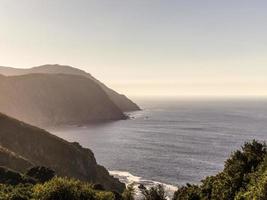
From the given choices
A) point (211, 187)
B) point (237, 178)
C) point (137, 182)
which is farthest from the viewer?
point (137, 182)

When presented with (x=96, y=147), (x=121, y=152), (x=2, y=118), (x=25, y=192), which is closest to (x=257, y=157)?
(x=25, y=192)

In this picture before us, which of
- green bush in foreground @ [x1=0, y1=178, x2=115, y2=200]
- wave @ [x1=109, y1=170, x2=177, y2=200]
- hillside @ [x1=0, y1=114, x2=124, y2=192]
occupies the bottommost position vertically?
wave @ [x1=109, y1=170, x2=177, y2=200]

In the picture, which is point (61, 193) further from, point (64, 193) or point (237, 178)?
point (237, 178)

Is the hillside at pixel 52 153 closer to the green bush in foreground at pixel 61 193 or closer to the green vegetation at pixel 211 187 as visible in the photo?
the green vegetation at pixel 211 187

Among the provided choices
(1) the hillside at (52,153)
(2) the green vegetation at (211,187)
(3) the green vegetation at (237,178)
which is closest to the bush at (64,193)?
(2) the green vegetation at (211,187)

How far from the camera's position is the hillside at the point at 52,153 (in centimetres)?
11203

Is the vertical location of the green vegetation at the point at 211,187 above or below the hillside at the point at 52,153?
above

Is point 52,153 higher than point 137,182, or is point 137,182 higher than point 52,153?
point 52,153

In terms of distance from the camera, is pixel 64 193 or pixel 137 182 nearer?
pixel 64 193

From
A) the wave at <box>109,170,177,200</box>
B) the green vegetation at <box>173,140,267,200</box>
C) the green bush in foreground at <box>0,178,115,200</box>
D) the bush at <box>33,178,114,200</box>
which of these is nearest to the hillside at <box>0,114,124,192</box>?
the wave at <box>109,170,177,200</box>

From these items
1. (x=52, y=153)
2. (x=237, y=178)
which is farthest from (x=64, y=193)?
(x=52, y=153)

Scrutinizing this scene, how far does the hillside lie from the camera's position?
112031 mm

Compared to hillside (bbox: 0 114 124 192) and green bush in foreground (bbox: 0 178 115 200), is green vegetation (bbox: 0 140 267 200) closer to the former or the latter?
green bush in foreground (bbox: 0 178 115 200)

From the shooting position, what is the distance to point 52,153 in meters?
116
